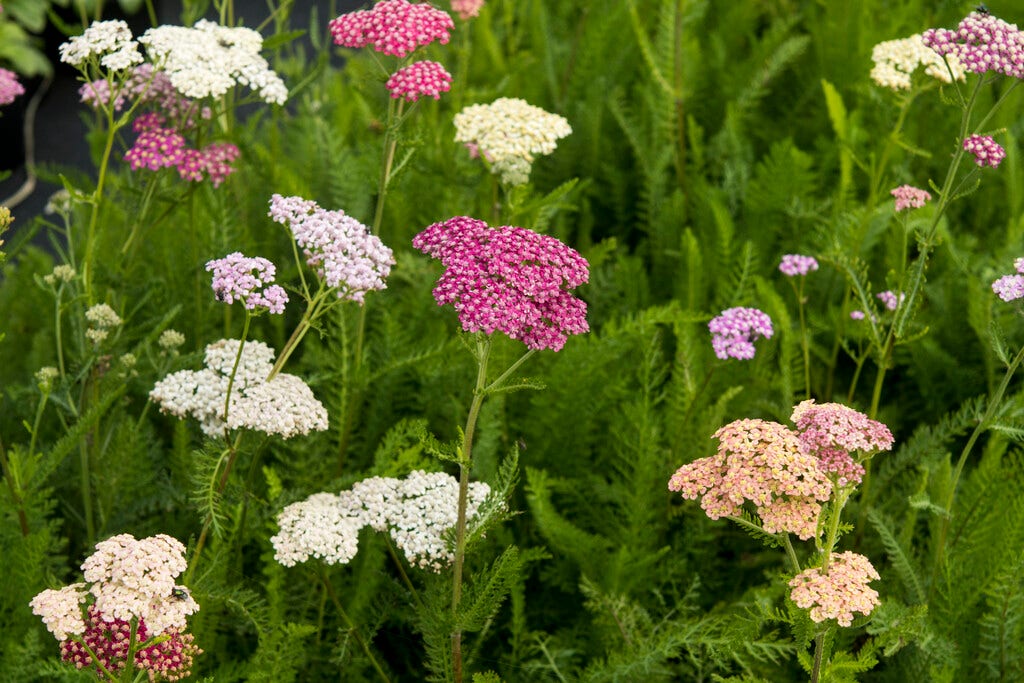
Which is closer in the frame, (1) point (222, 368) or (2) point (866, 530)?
(1) point (222, 368)

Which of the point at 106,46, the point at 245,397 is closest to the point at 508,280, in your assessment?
the point at 245,397

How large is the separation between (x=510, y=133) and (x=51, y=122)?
428 centimetres

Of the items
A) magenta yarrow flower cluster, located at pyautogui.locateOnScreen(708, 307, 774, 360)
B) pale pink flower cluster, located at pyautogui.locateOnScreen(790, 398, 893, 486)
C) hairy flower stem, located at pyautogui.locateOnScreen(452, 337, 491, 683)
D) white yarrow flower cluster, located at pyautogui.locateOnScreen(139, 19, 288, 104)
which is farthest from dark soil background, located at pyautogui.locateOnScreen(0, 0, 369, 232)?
pale pink flower cluster, located at pyautogui.locateOnScreen(790, 398, 893, 486)

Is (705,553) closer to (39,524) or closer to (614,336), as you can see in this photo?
(614,336)

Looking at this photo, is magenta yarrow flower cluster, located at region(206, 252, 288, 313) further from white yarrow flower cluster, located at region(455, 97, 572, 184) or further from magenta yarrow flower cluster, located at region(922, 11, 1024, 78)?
magenta yarrow flower cluster, located at region(922, 11, 1024, 78)

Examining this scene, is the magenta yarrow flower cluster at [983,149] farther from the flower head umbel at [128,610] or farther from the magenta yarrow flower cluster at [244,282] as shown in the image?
the flower head umbel at [128,610]

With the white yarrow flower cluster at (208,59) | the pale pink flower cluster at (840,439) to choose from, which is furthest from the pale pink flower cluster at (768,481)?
the white yarrow flower cluster at (208,59)

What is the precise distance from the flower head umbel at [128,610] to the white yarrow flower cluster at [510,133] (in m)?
1.11

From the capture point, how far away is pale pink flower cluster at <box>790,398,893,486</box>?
1.49m

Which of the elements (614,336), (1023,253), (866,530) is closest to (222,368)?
(614,336)

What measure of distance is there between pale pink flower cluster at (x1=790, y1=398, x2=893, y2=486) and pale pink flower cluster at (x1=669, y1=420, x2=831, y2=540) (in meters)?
0.02

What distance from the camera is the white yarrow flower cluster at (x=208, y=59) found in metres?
2.20

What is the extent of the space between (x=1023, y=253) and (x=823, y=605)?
76.5 inches

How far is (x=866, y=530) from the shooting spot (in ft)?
8.23
